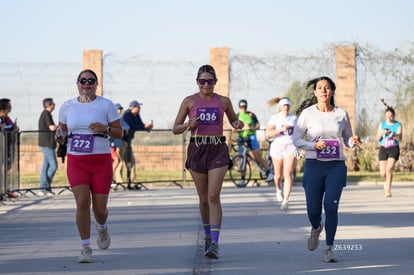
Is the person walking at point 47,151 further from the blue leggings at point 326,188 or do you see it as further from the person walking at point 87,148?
the blue leggings at point 326,188

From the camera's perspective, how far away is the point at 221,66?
30.3 m

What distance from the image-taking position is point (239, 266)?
1048 centimetres

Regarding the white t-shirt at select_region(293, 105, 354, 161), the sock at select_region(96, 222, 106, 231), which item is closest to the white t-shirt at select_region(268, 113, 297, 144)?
the white t-shirt at select_region(293, 105, 354, 161)

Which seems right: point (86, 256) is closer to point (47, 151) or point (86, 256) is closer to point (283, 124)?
point (283, 124)

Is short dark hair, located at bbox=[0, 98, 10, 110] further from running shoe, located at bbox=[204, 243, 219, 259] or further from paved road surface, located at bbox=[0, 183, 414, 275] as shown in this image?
running shoe, located at bbox=[204, 243, 219, 259]

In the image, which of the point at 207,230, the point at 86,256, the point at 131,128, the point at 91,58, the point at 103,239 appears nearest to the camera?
the point at 86,256

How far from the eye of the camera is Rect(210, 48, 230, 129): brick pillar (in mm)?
30188

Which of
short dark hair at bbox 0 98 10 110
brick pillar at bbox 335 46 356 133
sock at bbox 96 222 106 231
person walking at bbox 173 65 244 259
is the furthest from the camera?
brick pillar at bbox 335 46 356 133

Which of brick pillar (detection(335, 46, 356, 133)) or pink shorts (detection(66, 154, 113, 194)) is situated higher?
brick pillar (detection(335, 46, 356, 133))

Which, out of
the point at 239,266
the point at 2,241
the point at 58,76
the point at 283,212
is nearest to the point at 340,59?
the point at 58,76

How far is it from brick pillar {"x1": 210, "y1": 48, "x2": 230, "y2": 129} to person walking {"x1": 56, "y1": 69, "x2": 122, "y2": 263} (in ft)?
61.7

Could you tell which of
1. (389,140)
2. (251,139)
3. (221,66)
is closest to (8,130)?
(251,139)

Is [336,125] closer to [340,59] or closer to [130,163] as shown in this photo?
[130,163]

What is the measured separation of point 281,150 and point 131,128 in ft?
26.0
